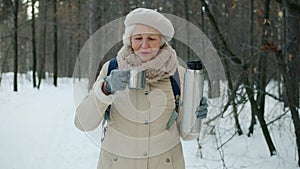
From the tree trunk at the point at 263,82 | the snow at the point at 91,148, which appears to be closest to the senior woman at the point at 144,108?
the snow at the point at 91,148

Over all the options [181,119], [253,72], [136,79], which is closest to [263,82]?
[253,72]

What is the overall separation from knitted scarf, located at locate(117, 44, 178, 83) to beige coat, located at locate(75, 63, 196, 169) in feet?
0.17

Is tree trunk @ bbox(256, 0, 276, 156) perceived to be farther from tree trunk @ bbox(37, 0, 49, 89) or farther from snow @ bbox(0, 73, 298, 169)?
tree trunk @ bbox(37, 0, 49, 89)

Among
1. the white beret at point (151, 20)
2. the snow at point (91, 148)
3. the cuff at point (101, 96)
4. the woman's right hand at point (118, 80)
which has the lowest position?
the snow at point (91, 148)

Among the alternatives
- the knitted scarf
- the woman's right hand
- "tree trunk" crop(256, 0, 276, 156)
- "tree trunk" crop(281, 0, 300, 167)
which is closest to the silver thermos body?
the knitted scarf

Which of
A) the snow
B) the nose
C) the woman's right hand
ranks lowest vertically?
Result: the snow

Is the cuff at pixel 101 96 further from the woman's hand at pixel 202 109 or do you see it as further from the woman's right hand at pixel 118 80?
the woman's hand at pixel 202 109

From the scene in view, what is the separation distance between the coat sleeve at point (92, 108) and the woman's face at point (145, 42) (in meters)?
0.25

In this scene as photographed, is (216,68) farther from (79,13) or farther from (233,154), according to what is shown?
(79,13)

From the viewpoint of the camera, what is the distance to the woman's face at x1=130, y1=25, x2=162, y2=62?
207 centimetres

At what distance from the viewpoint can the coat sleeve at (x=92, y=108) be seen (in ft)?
6.40

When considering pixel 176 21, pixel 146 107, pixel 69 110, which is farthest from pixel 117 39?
pixel 69 110

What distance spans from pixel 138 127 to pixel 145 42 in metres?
0.45

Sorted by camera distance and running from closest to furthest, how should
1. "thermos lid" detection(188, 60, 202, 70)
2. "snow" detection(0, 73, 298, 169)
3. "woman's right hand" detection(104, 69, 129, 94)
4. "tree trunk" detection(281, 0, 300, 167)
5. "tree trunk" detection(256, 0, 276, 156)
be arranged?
"woman's right hand" detection(104, 69, 129, 94)
"thermos lid" detection(188, 60, 202, 70)
"tree trunk" detection(281, 0, 300, 167)
"snow" detection(0, 73, 298, 169)
"tree trunk" detection(256, 0, 276, 156)
